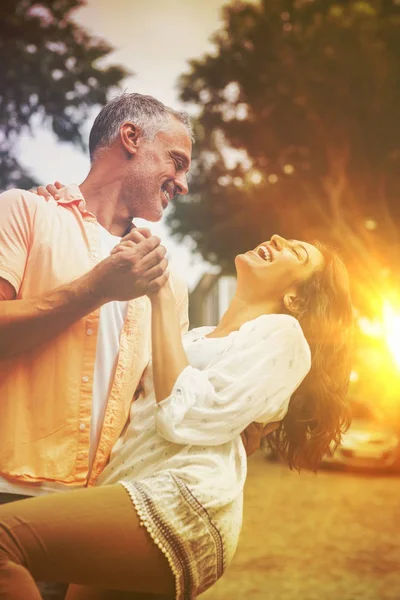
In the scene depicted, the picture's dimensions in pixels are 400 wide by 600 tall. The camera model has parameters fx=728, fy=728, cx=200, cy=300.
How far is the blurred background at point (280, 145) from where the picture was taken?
285 centimetres

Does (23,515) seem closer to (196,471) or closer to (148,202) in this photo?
(196,471)

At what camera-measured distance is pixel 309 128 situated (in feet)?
12.5

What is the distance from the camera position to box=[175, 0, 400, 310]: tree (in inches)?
125

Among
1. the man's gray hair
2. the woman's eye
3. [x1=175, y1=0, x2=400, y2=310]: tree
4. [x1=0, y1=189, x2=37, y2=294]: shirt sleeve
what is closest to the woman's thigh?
[x1=0, y1=189, x2=37, y2=294]: shirt sleeve

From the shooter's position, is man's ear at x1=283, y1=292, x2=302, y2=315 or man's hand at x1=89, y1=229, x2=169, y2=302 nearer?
man's hand at x1=89, y1=229, x2=169, y2=302

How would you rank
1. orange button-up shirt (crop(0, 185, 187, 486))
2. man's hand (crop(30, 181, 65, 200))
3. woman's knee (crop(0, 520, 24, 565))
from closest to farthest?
woman's knee (crop(0, 520, 24, 565)) → orange button-up shirt (crop(0, 185, 187, 486)) → man's hand (crop(30, 181, 65, 200))

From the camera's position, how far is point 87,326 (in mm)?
1423

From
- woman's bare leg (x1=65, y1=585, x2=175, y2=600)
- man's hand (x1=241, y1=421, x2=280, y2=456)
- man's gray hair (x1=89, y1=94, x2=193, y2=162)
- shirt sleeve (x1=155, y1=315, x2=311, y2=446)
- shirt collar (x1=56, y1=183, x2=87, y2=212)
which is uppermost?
man's gray hair (x1=89, y1=94, x2=193, y2=162)

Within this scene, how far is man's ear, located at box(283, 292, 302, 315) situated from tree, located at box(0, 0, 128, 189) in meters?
1.26

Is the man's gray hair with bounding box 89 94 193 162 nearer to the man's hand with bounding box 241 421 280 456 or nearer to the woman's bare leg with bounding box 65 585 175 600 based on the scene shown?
the man's hand with bounding box 241 421 280 456

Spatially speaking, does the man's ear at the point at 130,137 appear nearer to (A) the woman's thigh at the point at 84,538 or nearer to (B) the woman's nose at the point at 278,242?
(B) the woman's nose at the point at 278,242

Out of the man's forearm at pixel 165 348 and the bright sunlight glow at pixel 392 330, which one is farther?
the bright sunlight glow at pixel 392 330

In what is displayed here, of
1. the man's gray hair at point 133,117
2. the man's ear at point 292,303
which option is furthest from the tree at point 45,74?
the man's ear at point 292,303

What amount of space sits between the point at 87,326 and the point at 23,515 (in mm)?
387
